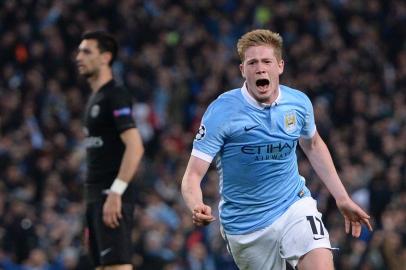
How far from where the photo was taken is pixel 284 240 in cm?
694

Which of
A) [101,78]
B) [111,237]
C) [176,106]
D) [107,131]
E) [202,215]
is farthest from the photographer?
[176,106]

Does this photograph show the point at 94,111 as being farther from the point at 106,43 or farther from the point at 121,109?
the point at 106,43

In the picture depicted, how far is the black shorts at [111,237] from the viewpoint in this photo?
8.33 m

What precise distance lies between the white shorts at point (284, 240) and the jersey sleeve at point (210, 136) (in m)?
0.63

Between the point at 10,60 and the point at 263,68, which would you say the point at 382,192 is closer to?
the point at 10,60

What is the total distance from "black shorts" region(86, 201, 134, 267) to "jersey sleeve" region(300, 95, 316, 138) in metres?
1.74

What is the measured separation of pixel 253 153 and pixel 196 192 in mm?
539

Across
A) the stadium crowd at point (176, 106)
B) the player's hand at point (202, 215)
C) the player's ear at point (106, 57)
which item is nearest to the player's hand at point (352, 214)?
the player's hand at point (202, 215)

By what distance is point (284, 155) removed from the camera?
23.0 feet

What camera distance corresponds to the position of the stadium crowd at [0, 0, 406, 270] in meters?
14.1

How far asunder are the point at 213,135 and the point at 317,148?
0.92m

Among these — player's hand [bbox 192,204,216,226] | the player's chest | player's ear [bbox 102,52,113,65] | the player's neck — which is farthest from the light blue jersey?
player's ear [bbox 102,52,113,65]

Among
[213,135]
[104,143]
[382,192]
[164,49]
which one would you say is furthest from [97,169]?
[164,49]

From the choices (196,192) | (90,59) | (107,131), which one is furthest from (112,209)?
(196,192)
